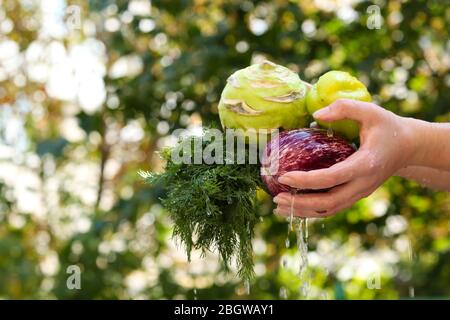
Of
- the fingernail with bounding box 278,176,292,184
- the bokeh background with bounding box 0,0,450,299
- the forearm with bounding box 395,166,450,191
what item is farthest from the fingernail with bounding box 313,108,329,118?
the bokeh background with bounding box 0,0,450,299

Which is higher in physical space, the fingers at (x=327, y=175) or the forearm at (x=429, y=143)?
the forearm at (x=429, y=143)

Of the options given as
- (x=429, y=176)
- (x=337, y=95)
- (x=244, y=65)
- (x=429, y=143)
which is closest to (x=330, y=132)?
(x=337, y=95)

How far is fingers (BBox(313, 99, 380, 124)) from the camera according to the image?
1121 millimetres

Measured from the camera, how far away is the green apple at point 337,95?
119 cm

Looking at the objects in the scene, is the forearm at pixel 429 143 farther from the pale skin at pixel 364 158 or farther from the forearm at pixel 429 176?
the forearm at pixel 429 176

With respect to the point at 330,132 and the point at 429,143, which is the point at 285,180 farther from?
the point at 429,143

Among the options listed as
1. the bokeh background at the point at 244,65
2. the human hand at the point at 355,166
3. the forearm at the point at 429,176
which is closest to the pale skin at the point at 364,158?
the human hand at the point at 355,166

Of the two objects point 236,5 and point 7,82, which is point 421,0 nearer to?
point 236,5

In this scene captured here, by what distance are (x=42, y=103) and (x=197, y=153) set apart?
3988mm

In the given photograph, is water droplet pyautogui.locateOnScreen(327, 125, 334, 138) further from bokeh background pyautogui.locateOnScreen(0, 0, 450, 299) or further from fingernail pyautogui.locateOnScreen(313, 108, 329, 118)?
bokeh background pyautogui.locateOnScreen(0, 0, 450, 299)

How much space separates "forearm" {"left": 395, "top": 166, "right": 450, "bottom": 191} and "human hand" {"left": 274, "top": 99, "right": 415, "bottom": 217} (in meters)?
0.33

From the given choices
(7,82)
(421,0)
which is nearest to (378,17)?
(421,0)
